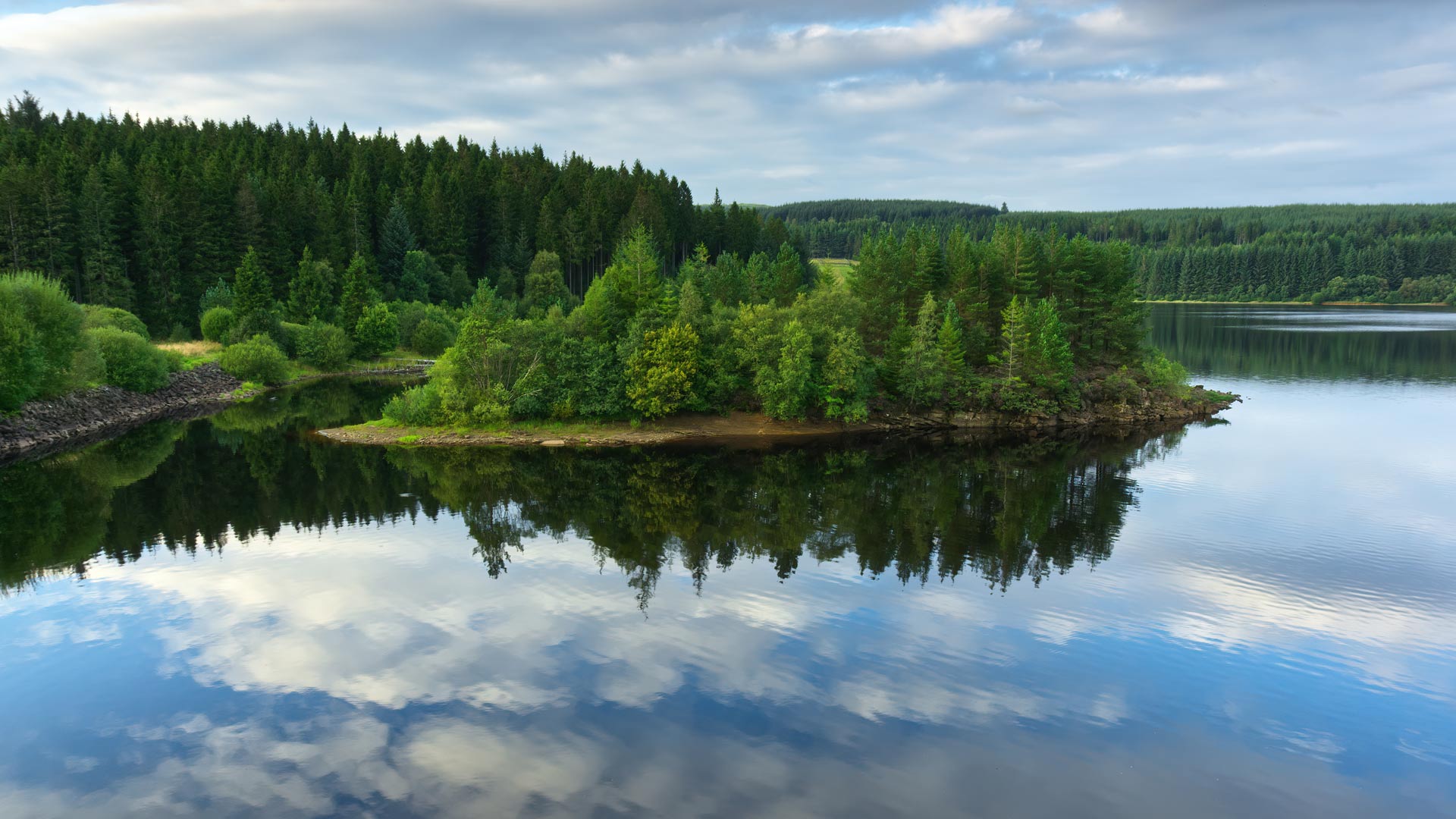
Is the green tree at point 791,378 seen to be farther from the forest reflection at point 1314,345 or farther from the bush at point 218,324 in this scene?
the bush at point 218,324

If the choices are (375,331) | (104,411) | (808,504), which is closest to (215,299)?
(375,331)

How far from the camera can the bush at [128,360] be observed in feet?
231

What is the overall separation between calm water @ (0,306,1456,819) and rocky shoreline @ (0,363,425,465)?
8.56 metres

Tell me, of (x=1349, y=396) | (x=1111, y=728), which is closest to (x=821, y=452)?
(x=1111, y=728)

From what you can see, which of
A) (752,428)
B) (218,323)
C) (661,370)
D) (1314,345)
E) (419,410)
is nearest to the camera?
(661,370)

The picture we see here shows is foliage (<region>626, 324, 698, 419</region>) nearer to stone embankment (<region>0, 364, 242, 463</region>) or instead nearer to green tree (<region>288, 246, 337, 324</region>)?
stone embankment (<region>0, 364, 242, 463</region>)

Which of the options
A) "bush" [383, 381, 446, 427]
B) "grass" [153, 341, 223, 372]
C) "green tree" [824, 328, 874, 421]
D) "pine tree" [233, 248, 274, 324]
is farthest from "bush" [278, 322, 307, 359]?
"green tree" [824, 328, 874, 421]

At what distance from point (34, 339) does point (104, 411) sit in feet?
35.9

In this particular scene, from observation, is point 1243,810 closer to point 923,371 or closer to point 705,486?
→ point 705,486

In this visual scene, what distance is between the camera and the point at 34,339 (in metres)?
57.2

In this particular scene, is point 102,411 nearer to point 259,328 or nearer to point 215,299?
point 259,328

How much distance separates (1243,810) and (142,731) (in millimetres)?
27077

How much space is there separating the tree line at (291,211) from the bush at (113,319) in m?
7.49

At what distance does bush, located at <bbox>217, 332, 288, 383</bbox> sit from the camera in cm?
8756
